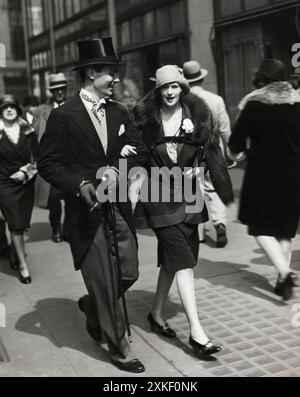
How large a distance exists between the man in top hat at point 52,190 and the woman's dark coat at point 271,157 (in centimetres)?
303

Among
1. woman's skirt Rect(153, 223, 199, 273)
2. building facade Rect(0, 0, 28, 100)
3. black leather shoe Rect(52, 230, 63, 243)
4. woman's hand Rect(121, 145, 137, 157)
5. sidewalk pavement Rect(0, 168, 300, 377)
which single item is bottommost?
sidewalk pavement Rect(0, 168, 300, 377)

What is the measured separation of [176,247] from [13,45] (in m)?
27.9

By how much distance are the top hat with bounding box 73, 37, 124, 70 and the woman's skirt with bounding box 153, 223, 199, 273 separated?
1.15 m

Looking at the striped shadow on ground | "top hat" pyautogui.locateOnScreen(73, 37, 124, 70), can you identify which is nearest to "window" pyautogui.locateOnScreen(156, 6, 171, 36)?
"top hat" pyautogui.locateOnScreen(73, 37, 124, 70)

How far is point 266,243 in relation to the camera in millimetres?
A: 5141

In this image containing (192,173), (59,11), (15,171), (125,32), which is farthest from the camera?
(59,11)

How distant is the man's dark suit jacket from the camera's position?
3877 mm

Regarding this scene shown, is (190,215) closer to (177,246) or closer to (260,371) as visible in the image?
(177,246)

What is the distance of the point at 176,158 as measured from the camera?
4.29 metres

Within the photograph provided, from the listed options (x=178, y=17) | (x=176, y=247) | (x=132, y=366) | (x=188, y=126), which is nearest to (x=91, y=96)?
(x=188, y=126)

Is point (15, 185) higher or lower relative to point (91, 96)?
lower

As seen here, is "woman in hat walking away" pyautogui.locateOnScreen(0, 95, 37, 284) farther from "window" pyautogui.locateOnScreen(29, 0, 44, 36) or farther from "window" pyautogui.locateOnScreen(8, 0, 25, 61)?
"window" pyautogui.locateOnScreen(8, 0, 25, 61)

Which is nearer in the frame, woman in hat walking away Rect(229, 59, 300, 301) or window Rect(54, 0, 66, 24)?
woman in hat walking away Rect(229, 59, 300, 301)

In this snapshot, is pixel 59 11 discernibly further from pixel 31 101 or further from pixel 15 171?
pixel 15 171
